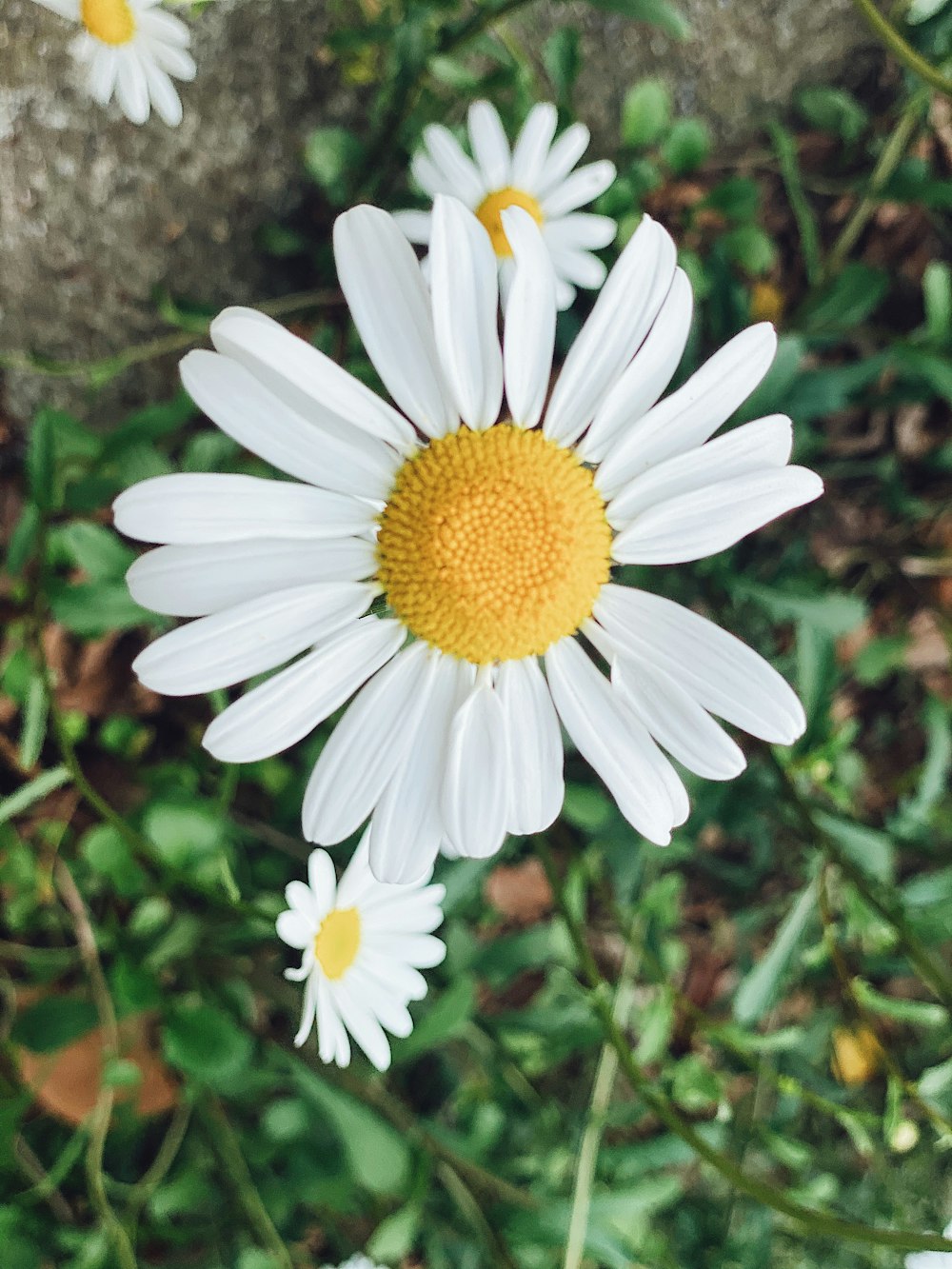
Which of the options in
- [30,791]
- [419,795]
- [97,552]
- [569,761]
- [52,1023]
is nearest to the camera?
[419,795]

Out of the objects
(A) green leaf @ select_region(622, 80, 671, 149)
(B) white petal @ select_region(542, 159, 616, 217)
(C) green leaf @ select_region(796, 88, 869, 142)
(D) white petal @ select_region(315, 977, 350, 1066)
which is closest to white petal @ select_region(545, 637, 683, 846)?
(D) white petal @ select_region(315, 977, 350, 1066)

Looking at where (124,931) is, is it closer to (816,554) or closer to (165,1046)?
(165,1046)

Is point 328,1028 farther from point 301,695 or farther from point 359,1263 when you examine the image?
point 359,1263

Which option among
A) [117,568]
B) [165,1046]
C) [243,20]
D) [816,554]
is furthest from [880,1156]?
[243,20]

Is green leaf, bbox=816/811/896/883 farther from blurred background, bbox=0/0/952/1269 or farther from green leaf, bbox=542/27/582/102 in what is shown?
green leaf, bbox=542/27/582/102

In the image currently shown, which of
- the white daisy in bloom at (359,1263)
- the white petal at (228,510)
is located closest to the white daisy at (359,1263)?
the white daisy in bloom at (359,1263)

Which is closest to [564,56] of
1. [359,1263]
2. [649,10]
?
[649,10]
